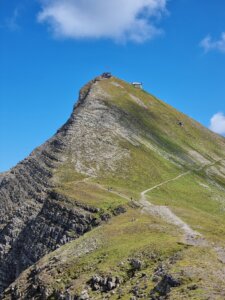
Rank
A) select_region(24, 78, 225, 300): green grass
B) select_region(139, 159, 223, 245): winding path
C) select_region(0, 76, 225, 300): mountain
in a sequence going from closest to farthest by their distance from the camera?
select_region(0, 76, 225, 300): mountain
select_region(24, 78, 225, 300): green grass
select_region(139, 159, 223, 245): winding path

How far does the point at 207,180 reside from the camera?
167000mm

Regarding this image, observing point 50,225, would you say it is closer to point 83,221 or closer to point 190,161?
point 83,221

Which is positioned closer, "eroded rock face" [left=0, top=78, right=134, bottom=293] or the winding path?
the winding path

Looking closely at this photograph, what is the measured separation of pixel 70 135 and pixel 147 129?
134 ft

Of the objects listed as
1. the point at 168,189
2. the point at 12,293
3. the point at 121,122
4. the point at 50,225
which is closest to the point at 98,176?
the point at 168,189

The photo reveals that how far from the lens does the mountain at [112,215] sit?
55.3m

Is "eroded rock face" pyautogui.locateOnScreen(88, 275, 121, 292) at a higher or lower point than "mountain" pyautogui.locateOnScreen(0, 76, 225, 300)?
lower

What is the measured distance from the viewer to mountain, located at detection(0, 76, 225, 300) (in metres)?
55.3

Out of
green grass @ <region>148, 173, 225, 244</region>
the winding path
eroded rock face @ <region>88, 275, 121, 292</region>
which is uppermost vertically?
green grass @ <region>148, 173, 225, 244</region>

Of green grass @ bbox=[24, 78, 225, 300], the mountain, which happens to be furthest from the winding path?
green grass @ bbox=[24, 78, 225, 300]

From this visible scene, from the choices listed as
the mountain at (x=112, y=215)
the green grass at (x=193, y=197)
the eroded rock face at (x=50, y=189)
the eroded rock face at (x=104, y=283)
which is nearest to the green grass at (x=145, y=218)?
the green grass at (x=193, y=197)

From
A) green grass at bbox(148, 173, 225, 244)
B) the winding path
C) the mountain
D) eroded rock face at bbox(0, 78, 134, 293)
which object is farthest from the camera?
green grass at bbox(148, 173, 225, 244)

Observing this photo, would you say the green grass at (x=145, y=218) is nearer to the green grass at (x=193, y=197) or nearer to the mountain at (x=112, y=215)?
the green grass at (x=193, y=197)

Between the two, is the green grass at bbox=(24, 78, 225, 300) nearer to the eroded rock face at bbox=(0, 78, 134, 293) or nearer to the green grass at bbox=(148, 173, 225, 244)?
the green grass at bbox=(148, 173, 225, 244)
